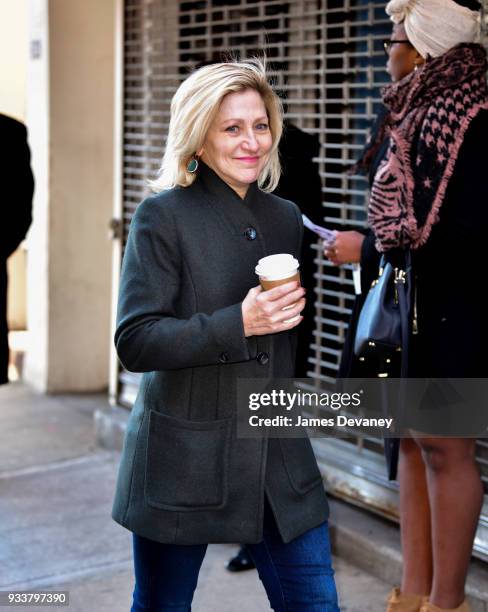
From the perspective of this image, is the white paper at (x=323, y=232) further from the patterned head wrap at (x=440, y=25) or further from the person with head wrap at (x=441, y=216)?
the patterned head wrap at (x=440, y=25)

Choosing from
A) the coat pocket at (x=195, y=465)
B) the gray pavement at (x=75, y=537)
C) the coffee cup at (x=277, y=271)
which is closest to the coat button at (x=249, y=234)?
the coffee cup at (x=277, y=271)

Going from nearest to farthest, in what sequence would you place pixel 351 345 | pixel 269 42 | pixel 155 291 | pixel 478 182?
pixel 155 291 < pixel 478 182 < pixel 351 345 < pixel 269 42

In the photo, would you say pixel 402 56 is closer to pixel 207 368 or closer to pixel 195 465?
pixel 207 368

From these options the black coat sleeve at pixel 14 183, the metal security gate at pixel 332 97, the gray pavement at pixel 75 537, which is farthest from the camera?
the black coat sleeve at pixel 14 183

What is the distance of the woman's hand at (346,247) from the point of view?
12.9 feet

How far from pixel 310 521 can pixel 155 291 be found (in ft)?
2.26

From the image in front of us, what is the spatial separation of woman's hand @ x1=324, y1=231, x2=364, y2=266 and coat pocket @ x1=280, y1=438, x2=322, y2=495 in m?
1.21

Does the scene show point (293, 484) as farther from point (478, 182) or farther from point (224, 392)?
point (478, 182)

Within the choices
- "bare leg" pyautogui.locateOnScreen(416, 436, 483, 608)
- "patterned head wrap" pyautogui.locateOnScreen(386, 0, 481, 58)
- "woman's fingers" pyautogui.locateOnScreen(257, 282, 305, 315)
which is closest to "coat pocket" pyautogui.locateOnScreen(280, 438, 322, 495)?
"woman's fingers" pyautogui.locateOnScreen(257, 282, 305, 315)

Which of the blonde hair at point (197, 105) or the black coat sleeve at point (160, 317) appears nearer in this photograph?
the black coat sleeve at point (160, 317)

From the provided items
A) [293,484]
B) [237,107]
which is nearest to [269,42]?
[237,107]

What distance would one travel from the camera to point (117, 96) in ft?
21.3

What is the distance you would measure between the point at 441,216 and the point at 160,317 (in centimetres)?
119

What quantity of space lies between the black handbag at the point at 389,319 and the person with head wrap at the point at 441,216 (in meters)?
0.04
